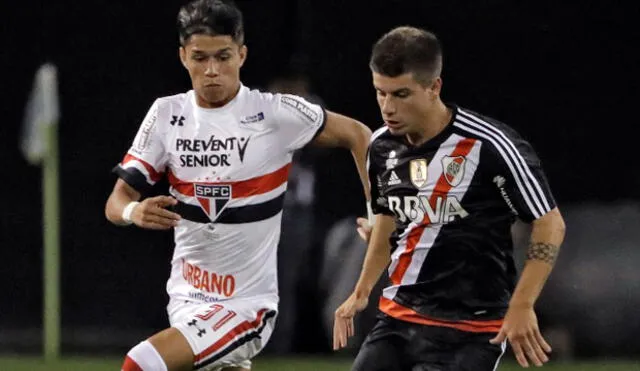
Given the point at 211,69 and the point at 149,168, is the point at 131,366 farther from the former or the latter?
the point at 211,69

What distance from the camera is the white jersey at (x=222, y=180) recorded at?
6.85 metres

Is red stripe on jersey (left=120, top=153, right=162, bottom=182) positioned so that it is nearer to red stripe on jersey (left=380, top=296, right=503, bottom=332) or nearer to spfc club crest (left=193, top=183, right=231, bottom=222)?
spfc club crest (left=193, top=183, right=231, bottom=222)

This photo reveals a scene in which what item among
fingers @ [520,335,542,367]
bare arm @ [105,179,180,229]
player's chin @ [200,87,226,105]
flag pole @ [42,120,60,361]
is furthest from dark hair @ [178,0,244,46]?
flag pole @ [42,120,60,361]

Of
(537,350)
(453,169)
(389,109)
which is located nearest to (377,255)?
(453,169)

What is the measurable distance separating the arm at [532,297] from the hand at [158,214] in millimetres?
1329

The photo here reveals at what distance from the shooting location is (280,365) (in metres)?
10.0

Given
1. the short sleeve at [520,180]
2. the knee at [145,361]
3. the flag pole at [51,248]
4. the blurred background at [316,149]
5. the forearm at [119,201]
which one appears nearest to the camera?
the short sleeve at [520,180]

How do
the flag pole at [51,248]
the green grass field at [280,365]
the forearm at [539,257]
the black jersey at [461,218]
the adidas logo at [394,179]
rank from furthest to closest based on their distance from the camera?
the flag pole at [51,248]
the green grass field at [280,365]
the adidas logo at [394,179]
the black jersey at [461,218]
the forearm at [539,257]

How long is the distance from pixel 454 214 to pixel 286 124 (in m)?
1.26

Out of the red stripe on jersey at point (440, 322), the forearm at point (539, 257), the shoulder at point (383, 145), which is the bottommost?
the red stripe on jersey at point (440, 322)

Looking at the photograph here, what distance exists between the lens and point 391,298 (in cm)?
618

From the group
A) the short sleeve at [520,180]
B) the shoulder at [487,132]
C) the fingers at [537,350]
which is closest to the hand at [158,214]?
the shoulder at [487,132]

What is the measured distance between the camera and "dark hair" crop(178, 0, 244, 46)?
6766mm

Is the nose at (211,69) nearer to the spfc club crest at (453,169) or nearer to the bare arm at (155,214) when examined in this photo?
the bare arm at (155,214)
